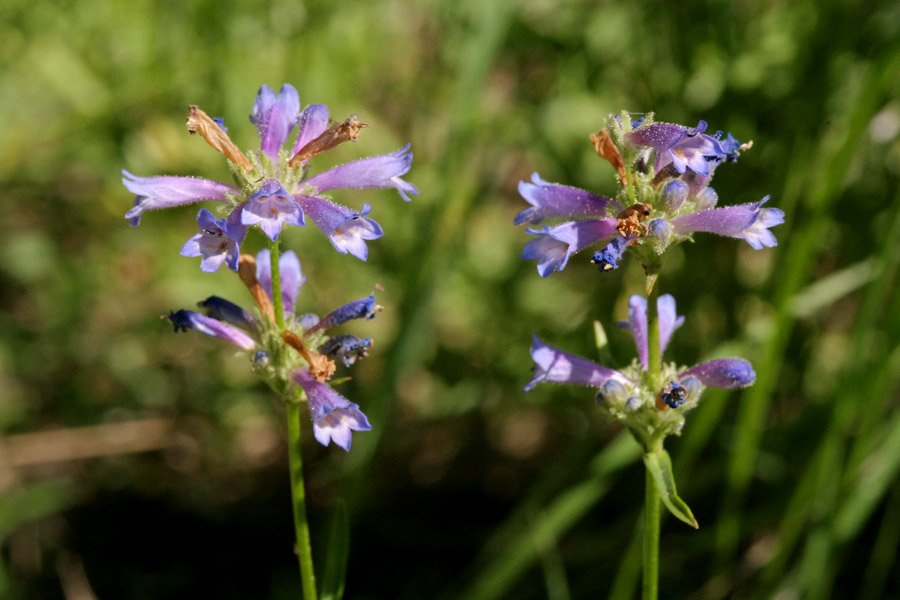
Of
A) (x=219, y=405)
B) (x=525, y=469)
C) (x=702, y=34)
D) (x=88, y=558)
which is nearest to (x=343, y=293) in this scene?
(x=219, y=405)

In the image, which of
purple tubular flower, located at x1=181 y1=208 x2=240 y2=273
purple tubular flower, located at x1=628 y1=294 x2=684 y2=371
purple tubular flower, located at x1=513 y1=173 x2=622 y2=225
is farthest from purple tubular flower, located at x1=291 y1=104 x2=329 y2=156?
purple tubular flower, located at x1=628 y1=294 x2=684 y2=371

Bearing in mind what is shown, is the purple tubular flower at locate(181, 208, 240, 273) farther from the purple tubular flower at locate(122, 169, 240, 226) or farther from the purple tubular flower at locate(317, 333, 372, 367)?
the purple tubular flower at locate(317, 333, 372, 367)

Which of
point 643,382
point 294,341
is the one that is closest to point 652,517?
point 643,382

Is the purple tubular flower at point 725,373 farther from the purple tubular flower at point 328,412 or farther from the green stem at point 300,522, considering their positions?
the green stem at point 300,522

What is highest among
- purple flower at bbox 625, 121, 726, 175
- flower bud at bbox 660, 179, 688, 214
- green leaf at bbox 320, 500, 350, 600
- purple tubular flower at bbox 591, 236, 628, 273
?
purple flower at bbox 625, 121, 726, 175

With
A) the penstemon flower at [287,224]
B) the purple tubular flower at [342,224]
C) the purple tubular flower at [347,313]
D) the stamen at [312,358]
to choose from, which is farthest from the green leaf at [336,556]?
the purple tubular flower at [342,224]

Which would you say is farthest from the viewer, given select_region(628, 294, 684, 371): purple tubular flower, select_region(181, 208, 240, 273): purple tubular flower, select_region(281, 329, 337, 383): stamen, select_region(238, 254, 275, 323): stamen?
select_region(628, 294, 684, 371): purple tubular flower

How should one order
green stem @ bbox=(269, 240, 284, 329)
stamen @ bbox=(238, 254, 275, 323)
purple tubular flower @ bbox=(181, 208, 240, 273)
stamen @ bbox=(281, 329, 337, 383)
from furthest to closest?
stamen @ bbox=(238, 254, 275, 323) → stamen @ bbox=(281, 329, 337, 383) → green stem @ bbox=(269, 240, 284, 329) → purple tubular flower @ bbox=(181, 208, 240, 273)
